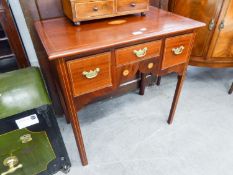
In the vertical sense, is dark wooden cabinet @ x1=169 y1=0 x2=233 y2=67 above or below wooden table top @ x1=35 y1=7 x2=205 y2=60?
below

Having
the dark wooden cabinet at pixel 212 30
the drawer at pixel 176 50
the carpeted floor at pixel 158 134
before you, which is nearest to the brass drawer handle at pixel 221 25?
the dark wooden cabinet at pixel 212 30

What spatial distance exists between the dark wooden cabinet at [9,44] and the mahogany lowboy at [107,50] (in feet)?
0.54

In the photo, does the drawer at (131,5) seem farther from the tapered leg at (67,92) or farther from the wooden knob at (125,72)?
the tapered leg at (67,92)

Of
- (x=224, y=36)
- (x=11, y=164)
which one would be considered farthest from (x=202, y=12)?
(x=11, y=164)

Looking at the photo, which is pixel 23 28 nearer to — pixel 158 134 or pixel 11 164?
pixel 11 164

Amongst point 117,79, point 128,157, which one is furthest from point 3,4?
point 128,157

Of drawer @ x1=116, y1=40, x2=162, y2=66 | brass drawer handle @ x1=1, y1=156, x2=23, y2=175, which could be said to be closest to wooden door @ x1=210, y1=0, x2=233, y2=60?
drawer @ x1=116, y1=40, x2=162, y2=66

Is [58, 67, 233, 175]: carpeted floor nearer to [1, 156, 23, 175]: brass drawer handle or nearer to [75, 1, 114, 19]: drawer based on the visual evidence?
[1, 156, 23, 175]: brass drawer handle

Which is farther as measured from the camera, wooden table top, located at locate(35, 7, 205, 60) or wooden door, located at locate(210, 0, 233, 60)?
wooden door, located at locate(210, 0, 233, 60)

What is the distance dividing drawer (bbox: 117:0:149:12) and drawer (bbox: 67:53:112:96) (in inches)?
13.7

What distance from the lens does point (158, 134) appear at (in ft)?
4.56

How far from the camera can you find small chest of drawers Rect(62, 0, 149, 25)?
3.08ft

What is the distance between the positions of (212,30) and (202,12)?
0.16 meters

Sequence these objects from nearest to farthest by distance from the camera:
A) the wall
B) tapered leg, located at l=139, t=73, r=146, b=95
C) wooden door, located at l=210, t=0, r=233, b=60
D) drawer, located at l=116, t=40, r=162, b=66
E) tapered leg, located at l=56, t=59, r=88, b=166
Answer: tapered leg, located at l=56, t=59, r=88, b=166, drawer, located at l=116, t=40, r=162, b=66, the wall, wooden door, located at l=210, t=0, r=233, b=60, tapered leg, located at l=139, t=73, r=146, b=95
